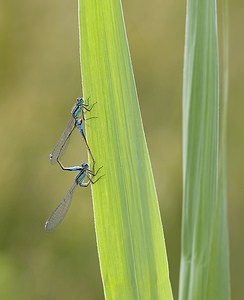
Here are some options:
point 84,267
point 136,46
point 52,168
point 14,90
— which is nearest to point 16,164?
point 52,168

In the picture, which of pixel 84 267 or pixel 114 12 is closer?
pixel 114 12

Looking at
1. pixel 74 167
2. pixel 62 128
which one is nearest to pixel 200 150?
pixel 74 167

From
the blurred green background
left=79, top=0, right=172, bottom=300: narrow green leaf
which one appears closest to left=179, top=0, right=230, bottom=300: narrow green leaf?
left=79, top=0, right=172, bottom=300: narrow green leaf

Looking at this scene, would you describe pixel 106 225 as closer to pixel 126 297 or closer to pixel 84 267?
pixel 126 297

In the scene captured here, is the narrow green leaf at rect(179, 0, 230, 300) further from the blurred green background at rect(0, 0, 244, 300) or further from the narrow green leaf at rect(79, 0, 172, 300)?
the blurred green background at rect(0, 0, 244, 300)

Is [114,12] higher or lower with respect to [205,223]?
higher
